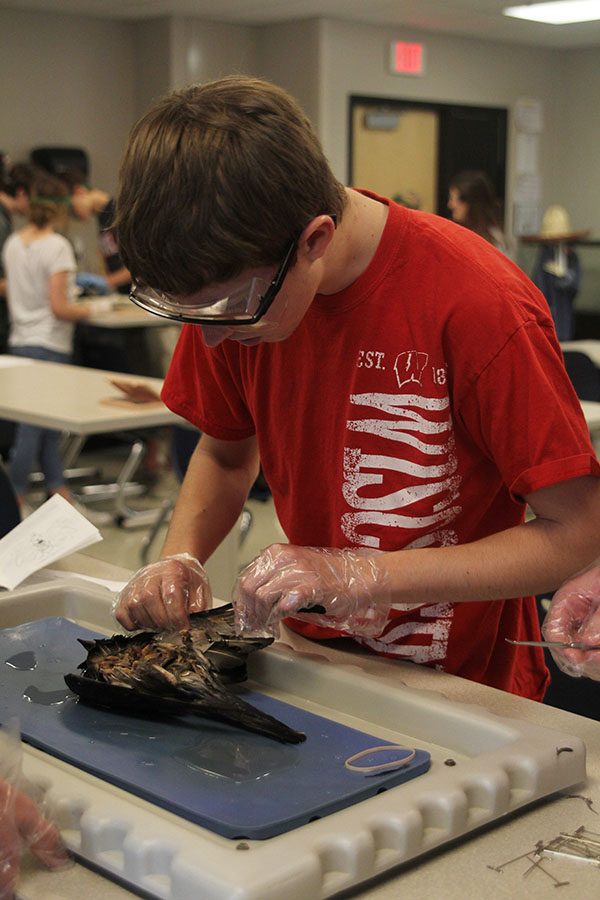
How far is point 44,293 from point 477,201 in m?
2.08

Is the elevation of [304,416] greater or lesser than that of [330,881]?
greater

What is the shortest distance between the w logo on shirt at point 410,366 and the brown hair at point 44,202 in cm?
418

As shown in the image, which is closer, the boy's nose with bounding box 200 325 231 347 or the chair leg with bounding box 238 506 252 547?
the boy's nose with bounding box 200 325 231 347

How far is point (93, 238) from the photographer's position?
27.2 feet

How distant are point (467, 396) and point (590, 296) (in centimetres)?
842

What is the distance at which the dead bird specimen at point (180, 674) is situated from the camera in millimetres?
1187

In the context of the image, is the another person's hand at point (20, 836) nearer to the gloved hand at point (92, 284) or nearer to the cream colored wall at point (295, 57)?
the gloved hand at point (92, 284)

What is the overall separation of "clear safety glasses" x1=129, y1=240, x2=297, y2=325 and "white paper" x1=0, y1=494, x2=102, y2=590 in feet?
2.09

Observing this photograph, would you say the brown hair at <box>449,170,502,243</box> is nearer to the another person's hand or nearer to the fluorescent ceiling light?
the fluorescent ceiling light

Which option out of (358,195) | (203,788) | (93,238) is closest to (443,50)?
(93,238)

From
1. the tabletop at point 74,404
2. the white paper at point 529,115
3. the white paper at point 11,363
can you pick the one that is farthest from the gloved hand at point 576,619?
the white paper at point 529,115

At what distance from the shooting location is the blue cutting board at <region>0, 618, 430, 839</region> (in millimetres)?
998

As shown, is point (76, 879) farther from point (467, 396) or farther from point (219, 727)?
point (467, 396)

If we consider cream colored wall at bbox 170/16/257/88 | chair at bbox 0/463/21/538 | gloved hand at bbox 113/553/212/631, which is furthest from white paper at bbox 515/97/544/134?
gloved hand at bbox 113/553/212/631
